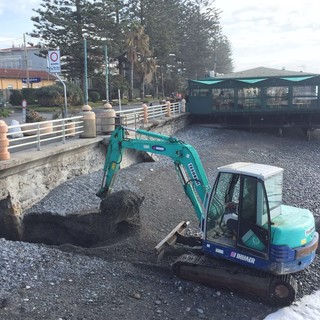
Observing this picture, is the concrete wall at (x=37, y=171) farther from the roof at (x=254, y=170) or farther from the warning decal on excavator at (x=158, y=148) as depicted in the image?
the roof at (x=254, y=170)

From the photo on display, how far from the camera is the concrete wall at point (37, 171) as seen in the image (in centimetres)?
1070

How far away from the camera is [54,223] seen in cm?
1109

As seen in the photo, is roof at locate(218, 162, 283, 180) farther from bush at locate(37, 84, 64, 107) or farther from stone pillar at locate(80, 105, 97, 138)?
bush at locate(37, 84, 64, 107)

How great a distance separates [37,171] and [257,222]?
728cm

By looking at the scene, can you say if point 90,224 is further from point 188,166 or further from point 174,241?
point 188,166

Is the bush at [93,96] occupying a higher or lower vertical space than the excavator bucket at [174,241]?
higher

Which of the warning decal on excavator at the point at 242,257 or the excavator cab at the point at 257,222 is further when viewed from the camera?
the warning decal on excavator at the point at 242,257

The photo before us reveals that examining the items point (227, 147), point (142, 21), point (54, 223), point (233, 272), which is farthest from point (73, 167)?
point (142, 21)

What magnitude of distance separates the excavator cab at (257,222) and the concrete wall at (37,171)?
5.75 metres

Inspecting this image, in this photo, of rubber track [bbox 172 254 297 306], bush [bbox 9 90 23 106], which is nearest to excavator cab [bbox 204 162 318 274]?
rubber track [bbox 172 254 297 306]

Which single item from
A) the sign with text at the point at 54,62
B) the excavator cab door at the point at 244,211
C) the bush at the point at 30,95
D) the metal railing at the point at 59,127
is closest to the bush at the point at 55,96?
the bush at the point at 30,95

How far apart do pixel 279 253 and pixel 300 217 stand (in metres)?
0.97

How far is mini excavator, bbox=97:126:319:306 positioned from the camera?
6727mm

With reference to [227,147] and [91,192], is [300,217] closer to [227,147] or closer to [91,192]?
[91,192]
